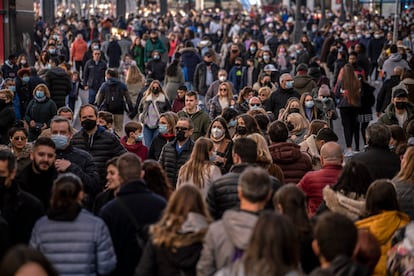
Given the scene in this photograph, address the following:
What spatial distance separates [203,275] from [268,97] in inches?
402

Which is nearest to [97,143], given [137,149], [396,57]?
[137,149]

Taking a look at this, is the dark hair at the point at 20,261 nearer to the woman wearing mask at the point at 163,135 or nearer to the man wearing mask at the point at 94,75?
the woman wearing mask at the point at 163,135

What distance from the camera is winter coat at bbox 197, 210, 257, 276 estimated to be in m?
6.63

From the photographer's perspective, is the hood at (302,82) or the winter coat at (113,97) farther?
the hood at (302,82)

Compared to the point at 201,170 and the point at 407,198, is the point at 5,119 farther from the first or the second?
the point at 407,198

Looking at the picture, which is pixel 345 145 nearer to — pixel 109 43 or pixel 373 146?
pixel 373 146

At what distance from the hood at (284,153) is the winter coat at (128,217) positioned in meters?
3.02

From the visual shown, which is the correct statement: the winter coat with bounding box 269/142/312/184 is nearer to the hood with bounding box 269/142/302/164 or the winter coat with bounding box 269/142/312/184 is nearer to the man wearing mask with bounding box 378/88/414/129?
the hood with bounding box 269/142/302/164

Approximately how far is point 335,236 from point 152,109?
32.3ft

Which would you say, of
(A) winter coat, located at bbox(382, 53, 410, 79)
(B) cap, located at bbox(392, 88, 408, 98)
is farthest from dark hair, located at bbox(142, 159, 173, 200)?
(A) winter coat, located at bbox(382, 53, 410, 79)

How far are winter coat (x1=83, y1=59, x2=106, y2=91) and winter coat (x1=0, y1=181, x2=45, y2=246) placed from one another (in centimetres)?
1342

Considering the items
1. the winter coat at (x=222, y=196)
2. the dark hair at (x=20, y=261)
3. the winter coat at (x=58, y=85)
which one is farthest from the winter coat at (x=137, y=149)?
the dark hair at (x=20, y=261)

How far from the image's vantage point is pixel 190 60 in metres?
23.8

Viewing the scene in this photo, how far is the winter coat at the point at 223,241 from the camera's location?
6633 millimetres
